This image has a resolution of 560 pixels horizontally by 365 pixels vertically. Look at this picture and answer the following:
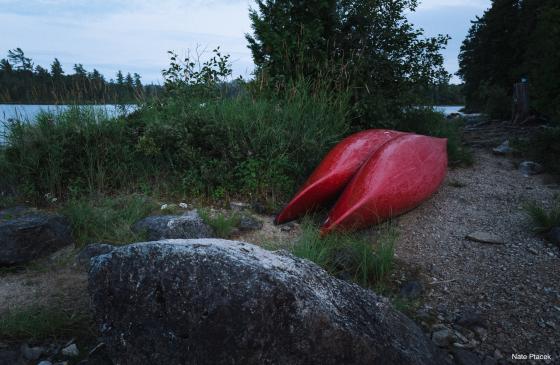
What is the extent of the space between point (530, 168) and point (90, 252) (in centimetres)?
583

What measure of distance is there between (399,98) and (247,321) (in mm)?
5364

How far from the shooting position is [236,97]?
555 centimetres

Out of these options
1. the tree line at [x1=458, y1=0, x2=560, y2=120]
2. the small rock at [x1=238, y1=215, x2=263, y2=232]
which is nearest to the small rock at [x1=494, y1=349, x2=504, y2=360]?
the small rock at [x1=238, y1=215, x2=263, y2=232]

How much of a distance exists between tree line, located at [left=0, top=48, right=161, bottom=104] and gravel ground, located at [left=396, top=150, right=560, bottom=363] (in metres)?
4.08

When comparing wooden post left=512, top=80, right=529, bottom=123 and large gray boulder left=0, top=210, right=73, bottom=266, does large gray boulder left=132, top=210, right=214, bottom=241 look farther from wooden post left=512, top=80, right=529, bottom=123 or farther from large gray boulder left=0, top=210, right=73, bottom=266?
wooden post left=512, top=80, right=529, bottom=123

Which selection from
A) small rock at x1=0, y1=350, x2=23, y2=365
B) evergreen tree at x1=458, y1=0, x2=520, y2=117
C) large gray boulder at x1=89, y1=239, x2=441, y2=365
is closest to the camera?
large gray boulder at x1=89, y1=239, x2=441, y2=365

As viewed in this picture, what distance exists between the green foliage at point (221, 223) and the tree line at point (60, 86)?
102 inches

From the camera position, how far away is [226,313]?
1586 mm

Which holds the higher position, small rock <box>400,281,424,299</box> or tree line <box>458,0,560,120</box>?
tree line <box>458,0,560,120</box>

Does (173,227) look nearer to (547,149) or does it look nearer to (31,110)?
(31,110)

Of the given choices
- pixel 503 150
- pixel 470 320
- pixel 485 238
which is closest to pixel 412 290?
pixel 470 320

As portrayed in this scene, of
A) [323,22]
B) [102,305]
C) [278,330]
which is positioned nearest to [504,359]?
[278,330]

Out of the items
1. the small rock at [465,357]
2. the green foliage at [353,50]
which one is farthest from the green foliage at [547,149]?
the small rock at [465,357]

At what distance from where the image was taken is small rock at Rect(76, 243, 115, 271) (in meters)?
3.00
